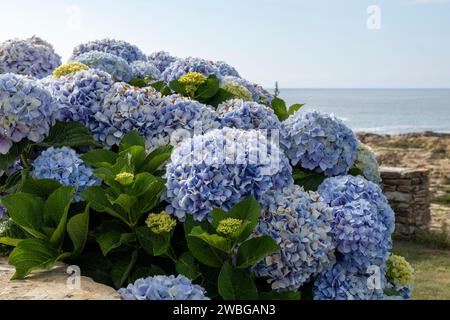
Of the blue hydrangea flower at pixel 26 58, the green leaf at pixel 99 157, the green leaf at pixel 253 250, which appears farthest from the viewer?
the blue hydrangea flower at pixel 26 58

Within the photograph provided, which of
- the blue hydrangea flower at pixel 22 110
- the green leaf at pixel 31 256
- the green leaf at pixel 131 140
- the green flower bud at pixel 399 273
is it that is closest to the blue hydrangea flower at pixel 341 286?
the green flower bud at pixel 399 273

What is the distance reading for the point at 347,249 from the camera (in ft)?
7.95

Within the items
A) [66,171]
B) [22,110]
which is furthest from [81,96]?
[66,171]

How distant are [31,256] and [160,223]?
0.50m

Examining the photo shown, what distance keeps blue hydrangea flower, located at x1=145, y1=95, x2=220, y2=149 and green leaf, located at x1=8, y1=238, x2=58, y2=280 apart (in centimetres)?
65

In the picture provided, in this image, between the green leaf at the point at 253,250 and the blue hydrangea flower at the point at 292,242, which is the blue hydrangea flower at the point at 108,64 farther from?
the green leaf at the point at 253,250

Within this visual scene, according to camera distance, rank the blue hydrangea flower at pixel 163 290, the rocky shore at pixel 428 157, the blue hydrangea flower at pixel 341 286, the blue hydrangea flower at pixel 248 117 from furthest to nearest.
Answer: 1. the rocky shore at pixel 428 157
2. the blue hydrangea flower at pixel 248 117
3. the blue hydrangea flower at pixel 341 286
4. the blue hydrangea flower at pixel 163 290

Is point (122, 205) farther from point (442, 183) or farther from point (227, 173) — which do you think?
point (442, 183)

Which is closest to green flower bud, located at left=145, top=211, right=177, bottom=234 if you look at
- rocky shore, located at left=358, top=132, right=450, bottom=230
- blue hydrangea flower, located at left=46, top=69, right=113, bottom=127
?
blue hydrangea flower, located at left=46, top=69, right=113, bottom=127

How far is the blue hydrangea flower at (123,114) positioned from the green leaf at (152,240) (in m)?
0.61

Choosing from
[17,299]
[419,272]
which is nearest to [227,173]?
[17,299]

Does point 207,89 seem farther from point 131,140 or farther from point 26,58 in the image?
point 26,58

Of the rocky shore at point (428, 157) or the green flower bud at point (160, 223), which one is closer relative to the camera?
the green flower bud at point (160, 223)

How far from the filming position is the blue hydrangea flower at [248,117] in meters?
2.75
